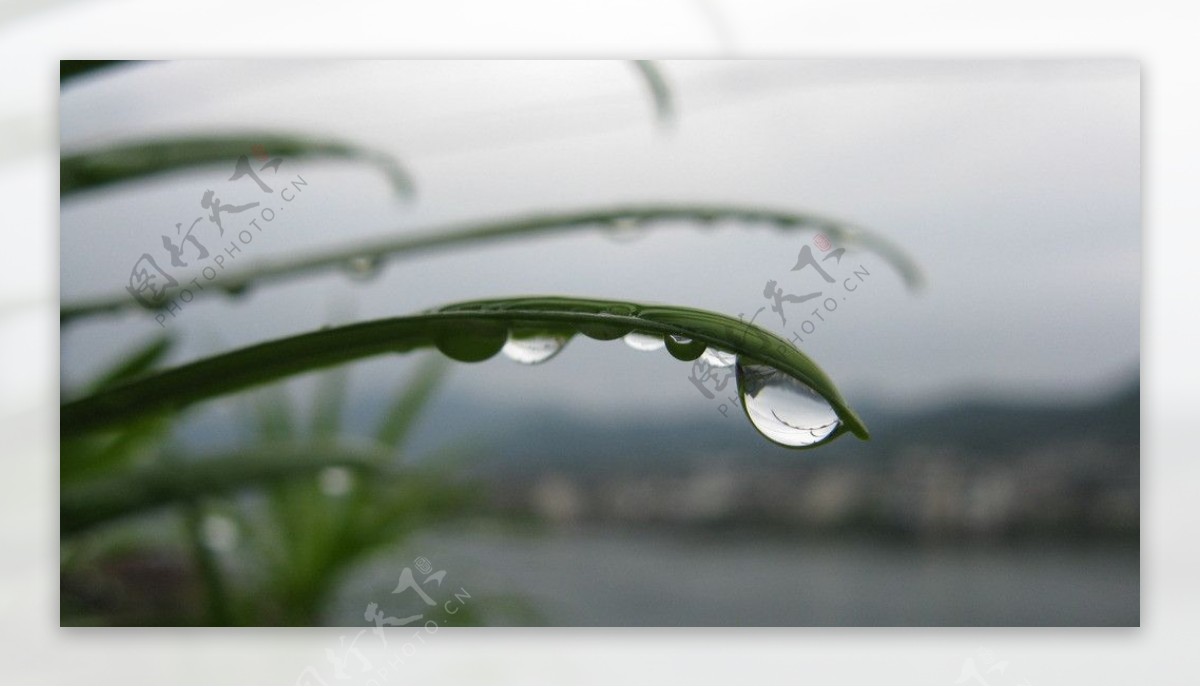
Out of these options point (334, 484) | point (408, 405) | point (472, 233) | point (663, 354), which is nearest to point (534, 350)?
point (472, 233)

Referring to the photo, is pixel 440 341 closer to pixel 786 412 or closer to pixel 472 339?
pixel 472 339

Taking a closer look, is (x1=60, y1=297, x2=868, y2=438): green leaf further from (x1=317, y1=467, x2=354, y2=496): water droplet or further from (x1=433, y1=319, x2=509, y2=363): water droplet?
(x1=317, y1=467, x2=354, y2=496): water droplet

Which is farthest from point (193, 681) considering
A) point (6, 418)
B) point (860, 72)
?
point (860, 72)

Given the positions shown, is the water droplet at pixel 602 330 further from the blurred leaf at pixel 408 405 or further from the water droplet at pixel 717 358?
the blurred leaf at pixel 408 405

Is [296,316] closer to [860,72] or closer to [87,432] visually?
[860,72]

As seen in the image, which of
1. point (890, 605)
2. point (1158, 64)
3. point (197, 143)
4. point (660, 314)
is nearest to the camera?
point (660, 314)

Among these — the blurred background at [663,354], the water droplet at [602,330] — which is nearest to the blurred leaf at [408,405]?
the blurred background at [663,354]
